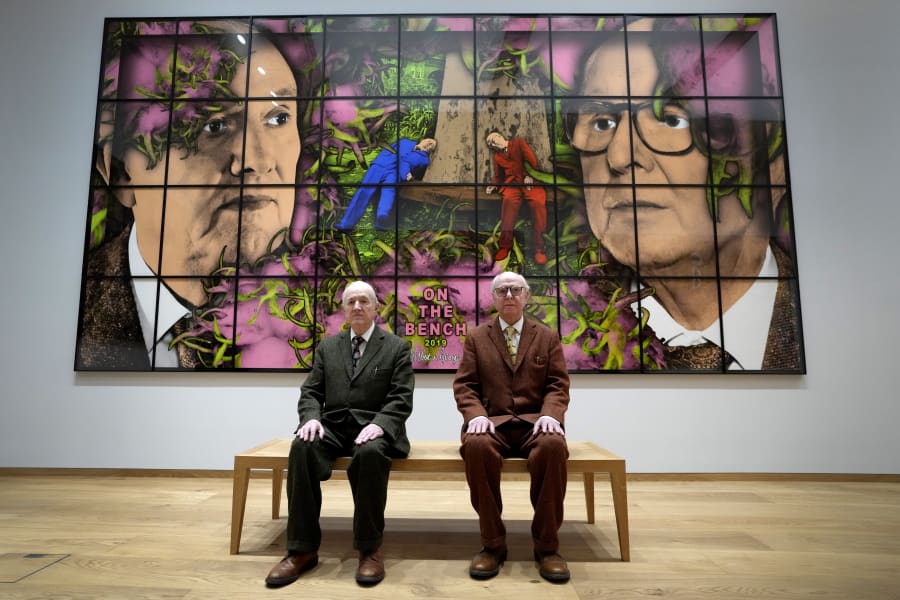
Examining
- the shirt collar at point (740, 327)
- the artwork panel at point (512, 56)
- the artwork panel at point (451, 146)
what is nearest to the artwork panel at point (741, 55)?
the artwork panel at point (512, 56)

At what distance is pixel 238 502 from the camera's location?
2.27m

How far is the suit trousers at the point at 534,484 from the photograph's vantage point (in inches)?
81.6

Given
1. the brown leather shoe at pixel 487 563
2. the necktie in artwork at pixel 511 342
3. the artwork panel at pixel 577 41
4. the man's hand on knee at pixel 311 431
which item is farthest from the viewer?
the artwork panel at pixel 577 41

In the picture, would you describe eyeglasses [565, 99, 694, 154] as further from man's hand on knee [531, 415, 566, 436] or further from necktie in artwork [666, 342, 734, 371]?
man's hand on knee [531, 415, 566, 436]

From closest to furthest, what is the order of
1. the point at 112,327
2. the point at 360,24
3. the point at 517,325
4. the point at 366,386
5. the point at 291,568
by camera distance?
1. the point at 291,568
2. the point at 366,386
3. the point at 517,325
4. the point at 112,327
5. the point at 360,24

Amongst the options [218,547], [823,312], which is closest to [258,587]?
[218,547]

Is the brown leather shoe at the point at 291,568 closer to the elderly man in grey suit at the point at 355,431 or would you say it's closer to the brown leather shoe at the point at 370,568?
the elderly man in grey suit at the point at 355,431

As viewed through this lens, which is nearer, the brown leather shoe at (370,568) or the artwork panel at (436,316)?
the brown leather shoe at (370,568)

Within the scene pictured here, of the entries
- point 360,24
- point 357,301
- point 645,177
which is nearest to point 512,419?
point 357,301

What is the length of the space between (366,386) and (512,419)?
71 centimetres

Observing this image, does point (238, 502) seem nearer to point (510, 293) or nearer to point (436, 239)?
point (510, 293)

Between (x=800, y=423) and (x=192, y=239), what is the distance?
4866mm

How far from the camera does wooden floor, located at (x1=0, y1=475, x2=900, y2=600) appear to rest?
1.88m

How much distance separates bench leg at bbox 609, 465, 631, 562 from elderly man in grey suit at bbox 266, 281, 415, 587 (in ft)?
3.16
